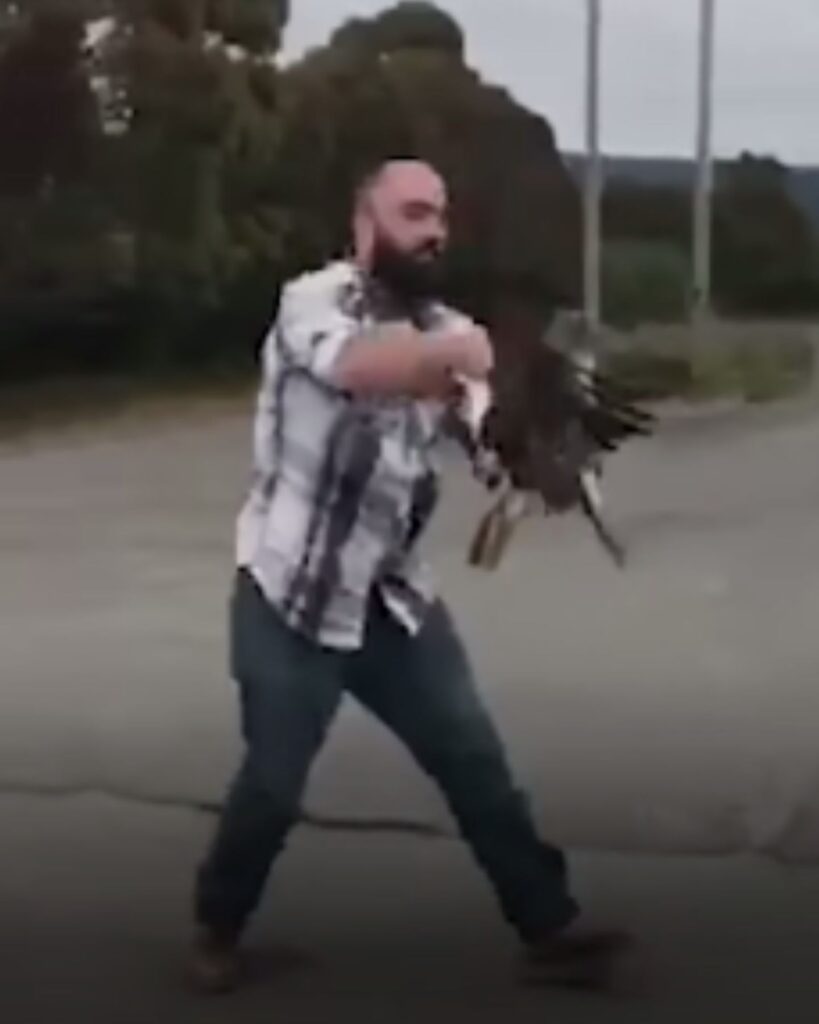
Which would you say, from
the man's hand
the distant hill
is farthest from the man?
the distant hill

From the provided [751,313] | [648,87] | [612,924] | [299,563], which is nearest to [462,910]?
[612,924]

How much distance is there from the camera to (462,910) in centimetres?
192

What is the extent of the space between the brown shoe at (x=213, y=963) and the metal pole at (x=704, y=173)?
0.54 meters

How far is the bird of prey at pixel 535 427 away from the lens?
5.86ft

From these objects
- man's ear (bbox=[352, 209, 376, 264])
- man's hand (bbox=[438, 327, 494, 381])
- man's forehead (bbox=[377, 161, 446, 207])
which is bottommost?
man's hand (bbox=[438, 327, 494, 381])

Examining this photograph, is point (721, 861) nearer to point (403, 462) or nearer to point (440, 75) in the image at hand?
point (403, 462)

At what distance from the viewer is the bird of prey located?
1785mm

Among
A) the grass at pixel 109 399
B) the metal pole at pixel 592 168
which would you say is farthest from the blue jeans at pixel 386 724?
the metal pole at pixel 592 168

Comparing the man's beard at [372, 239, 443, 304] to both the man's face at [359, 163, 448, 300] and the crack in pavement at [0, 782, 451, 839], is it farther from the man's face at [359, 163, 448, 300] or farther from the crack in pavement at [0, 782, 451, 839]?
the crack in pavement at [0, 782, 451, 839]

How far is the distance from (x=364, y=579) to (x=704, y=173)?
0.35 metres

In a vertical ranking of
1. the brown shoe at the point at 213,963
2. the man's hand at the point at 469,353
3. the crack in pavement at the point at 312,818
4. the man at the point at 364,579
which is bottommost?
the brown shoe at the point at 213,963

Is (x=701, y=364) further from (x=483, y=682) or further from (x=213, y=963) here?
(x=213, y=963)

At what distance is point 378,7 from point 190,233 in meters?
0.19

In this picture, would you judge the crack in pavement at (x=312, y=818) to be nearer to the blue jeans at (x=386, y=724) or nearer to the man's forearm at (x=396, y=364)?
the blue jeans at (x=386, y=724)
